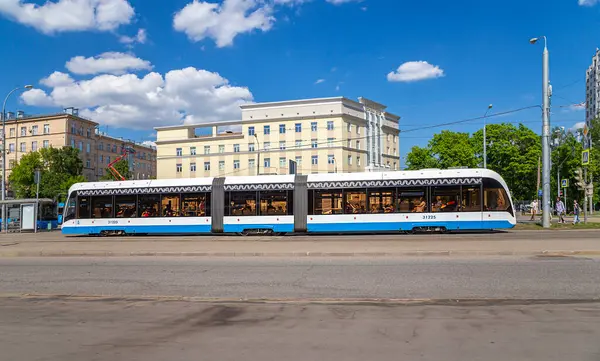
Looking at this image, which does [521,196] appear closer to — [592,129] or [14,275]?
[592,129]

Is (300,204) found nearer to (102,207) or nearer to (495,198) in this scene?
(495,198)

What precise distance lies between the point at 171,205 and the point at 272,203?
225 inches

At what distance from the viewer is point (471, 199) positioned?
22266 millimetres

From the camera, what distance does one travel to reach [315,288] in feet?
29.1

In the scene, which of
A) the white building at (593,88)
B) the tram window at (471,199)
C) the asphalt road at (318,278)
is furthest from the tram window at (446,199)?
the white building at (593,88)

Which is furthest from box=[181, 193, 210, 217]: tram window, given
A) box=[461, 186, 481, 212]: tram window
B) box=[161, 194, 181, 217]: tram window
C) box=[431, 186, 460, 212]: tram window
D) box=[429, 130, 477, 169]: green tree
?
box=[429, 130, 477, 169]: green tree

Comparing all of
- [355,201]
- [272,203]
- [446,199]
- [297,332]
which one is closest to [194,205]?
[272,203]

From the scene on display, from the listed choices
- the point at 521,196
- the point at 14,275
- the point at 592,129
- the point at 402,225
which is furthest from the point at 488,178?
the point at 592,129

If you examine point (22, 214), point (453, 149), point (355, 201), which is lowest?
point (22, 214)

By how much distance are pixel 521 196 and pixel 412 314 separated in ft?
Result: 186

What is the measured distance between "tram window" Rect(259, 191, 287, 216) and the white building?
127455 millimetres

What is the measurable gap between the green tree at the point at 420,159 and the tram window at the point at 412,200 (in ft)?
131

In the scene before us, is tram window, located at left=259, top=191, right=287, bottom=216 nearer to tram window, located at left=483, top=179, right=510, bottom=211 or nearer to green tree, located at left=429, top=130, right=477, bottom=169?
tram window, located at left=483, top=179, right=510, bottom=211

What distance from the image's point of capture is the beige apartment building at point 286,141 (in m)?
73.4
